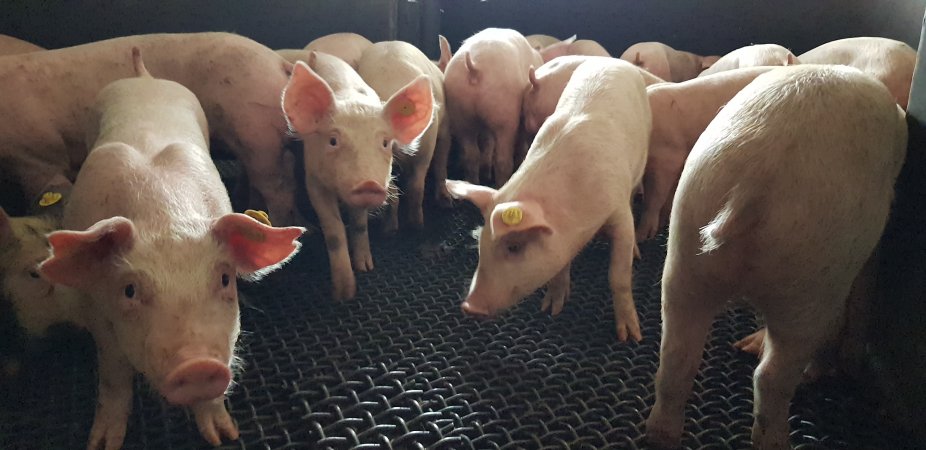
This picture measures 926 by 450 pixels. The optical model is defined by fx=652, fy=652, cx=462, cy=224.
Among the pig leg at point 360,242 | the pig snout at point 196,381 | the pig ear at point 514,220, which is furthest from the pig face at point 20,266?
the pig ear at point 514,220

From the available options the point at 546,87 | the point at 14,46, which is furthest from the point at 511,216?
the point at 14,46

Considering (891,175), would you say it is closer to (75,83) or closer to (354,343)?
(354,343)

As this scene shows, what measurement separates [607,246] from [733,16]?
2267mm

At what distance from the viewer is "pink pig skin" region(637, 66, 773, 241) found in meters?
2.99

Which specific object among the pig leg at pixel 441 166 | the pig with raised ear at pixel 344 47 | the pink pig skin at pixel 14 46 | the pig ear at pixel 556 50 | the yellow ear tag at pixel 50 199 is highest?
the pink pig skin at pixel 14 46

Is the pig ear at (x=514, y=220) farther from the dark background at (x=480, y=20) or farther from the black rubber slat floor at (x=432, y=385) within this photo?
the dark background at (x=480, y=20)

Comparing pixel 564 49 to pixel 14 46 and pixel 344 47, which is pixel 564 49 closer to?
pixel 344 47

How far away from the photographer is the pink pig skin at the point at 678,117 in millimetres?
2994

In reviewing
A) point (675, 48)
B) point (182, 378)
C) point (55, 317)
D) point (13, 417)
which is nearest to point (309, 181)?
point (55, 317)

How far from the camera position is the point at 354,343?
7.95 ft

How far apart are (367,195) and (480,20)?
3218mm

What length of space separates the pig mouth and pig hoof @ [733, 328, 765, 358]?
1.43 metres

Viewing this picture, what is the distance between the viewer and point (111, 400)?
6.15 ft

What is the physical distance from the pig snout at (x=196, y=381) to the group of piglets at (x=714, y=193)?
1.03 metres
